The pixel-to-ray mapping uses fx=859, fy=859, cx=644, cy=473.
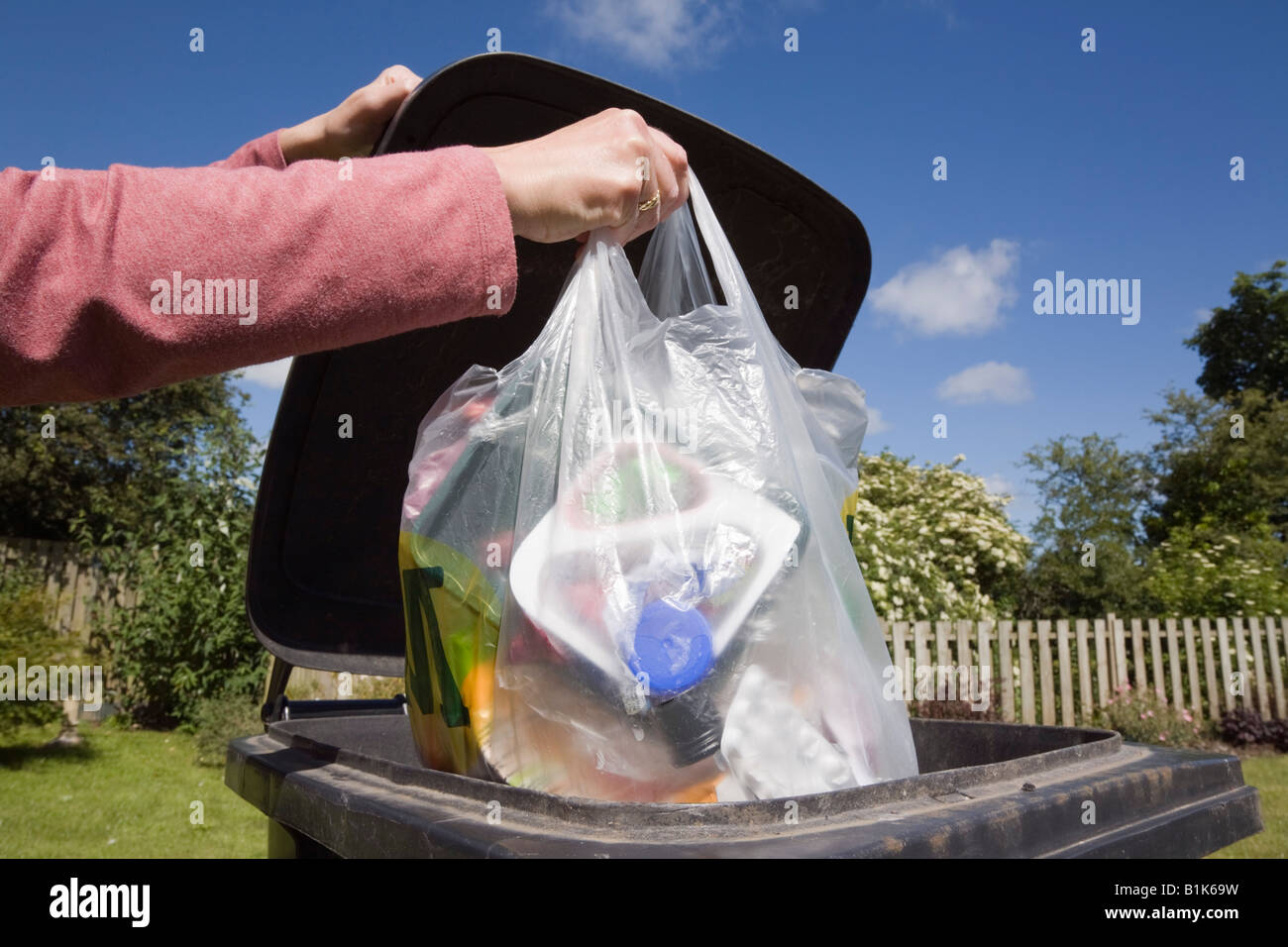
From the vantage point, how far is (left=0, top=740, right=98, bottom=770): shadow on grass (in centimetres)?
558

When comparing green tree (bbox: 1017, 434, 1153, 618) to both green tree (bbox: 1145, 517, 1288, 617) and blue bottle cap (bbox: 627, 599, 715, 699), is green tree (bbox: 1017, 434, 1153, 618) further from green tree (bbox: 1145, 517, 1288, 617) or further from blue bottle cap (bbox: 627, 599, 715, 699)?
blue bottle cap (bbox: 627, 599, 715, 699)

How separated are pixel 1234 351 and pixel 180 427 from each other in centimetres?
2470

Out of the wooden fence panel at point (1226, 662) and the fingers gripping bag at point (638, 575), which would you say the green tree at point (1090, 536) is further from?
the fingers gripping bag at point (638, 575)

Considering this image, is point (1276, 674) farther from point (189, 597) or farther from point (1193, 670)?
point (189, 597)

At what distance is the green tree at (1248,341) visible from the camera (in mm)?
21609

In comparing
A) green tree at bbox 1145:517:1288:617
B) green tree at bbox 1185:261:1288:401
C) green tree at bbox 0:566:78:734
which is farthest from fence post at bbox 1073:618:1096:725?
green tree at bbox 1185:261:1288:401

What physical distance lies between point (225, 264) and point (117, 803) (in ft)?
16.5

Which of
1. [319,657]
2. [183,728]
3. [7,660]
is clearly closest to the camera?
[319,657]

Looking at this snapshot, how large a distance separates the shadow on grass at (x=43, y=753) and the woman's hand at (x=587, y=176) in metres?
6.24

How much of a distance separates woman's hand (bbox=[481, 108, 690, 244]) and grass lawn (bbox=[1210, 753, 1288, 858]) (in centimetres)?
314

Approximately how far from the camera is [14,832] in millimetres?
4035

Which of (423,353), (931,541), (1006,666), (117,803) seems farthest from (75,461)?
(423,353)
